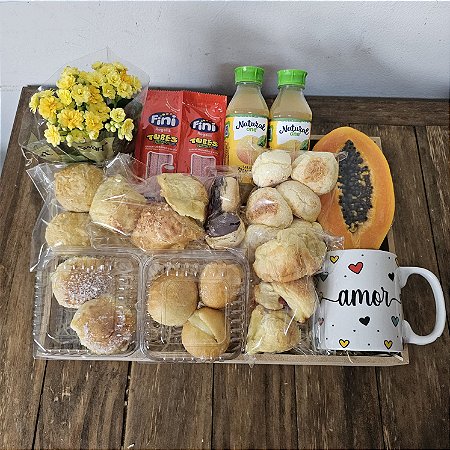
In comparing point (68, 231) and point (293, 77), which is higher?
point (293, 77)

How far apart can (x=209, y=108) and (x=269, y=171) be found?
0.26 meters

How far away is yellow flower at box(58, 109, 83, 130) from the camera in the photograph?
842 mm

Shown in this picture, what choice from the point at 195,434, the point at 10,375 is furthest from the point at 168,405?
the point at 10,375

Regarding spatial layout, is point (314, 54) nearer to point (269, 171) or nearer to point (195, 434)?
point (269, 171)

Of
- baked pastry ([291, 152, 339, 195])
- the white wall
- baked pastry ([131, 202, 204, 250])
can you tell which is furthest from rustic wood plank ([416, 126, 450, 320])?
baked pastry ([131, 202, 204, 250])

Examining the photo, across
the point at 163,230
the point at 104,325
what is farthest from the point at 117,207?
the point at 104,325

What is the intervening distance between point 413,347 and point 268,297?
30cm

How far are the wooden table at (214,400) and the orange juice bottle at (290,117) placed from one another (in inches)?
13.7

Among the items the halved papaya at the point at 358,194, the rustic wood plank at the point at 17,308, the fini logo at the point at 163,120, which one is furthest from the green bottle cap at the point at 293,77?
the rustic wood plank at the point at 17,308

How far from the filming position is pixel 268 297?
0.81 m

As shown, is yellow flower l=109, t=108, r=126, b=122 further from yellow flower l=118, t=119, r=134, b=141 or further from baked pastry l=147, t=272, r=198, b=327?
baked pastry l=147, t=272, r=198, b=327

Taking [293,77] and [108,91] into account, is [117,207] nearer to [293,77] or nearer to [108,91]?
[108,91]

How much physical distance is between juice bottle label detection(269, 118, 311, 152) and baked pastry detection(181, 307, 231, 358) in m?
0.35

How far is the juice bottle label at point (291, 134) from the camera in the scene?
0.94 m
